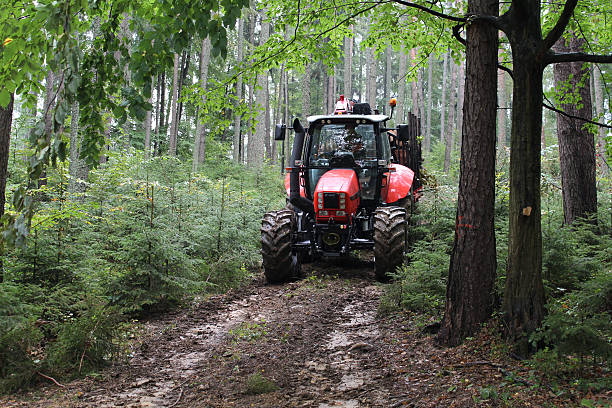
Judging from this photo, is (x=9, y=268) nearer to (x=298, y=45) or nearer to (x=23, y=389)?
(x=23, y=389)

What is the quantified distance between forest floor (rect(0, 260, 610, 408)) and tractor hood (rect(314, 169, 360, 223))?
205cm

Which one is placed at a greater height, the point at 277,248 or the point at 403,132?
the point at 403,132

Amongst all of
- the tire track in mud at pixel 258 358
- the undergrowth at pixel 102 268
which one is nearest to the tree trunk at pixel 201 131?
the undergrowth at pixel 102 268

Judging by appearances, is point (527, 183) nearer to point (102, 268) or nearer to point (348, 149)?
point (102, 268)

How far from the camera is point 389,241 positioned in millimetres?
7609

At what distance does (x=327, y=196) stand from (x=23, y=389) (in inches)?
205

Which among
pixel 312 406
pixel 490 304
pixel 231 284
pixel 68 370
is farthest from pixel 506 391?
pixel 231 284

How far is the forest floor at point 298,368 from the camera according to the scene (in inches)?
137

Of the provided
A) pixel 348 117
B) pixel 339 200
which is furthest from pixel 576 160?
pixel 348 117

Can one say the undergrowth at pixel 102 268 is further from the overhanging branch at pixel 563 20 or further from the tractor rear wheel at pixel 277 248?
the overhanging branch at pixel 563 20

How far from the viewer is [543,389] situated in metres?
3.13

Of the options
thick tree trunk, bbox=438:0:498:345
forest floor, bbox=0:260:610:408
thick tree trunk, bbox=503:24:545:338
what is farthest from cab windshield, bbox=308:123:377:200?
thick tree trunk, bbox=503:24:545:338

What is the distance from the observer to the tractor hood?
800 centimetres

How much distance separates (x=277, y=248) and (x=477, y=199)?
4303 millimetres
